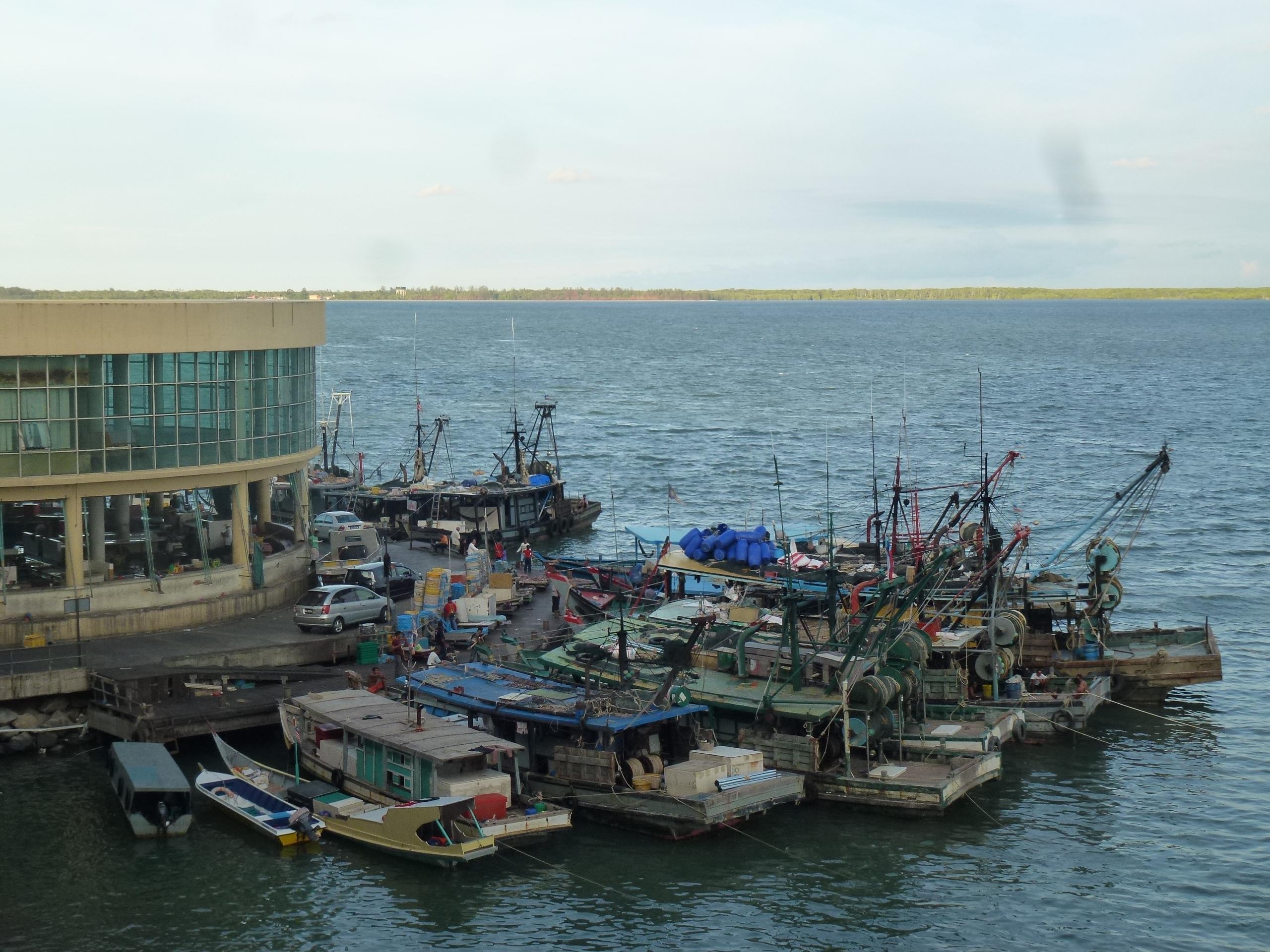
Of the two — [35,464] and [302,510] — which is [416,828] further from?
[302,510]

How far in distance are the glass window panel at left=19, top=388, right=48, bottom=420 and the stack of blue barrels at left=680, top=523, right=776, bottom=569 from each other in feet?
73.2

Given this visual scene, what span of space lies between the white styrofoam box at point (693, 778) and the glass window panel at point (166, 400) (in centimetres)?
2139

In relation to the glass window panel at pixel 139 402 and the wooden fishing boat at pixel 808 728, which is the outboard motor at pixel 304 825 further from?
the glass window panel at pixel 139 402

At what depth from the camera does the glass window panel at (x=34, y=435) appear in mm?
44375

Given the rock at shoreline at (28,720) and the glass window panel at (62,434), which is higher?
the glass window panel at (62,434)

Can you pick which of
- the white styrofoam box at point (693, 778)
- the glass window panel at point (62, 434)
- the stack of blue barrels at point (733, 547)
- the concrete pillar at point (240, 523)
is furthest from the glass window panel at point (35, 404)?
the white styrofoam box at point (693, 778)

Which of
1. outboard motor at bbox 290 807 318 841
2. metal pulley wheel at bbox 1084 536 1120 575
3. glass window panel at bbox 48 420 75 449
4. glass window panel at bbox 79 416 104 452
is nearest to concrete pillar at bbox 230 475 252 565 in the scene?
glass window panel at bbox 79 416 104 452

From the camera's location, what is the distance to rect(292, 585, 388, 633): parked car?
153 feet

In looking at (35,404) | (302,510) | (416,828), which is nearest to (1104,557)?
(416,828)

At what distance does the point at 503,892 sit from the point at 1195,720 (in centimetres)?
2582

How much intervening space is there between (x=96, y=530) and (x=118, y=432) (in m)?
3.39

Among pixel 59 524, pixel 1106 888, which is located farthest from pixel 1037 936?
pixel 59 524

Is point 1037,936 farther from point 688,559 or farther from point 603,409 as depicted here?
point 603,409

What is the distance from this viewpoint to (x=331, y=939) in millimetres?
30297
